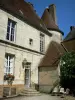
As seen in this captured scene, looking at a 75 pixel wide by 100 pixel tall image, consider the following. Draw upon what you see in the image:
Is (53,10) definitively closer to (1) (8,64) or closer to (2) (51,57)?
(2) (51,57)

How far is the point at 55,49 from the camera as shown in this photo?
56.1 feet

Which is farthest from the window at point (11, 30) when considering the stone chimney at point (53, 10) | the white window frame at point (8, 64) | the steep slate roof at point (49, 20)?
the stone chimney at point (53, 10)

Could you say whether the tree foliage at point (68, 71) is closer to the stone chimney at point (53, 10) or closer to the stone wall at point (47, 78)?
the stone wall at point (47, 78)

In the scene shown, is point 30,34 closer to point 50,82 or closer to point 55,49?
point 55,49

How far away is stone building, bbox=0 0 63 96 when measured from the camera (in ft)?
40.0

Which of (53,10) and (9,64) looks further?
(53,10)

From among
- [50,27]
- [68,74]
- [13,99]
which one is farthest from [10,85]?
[50,27]

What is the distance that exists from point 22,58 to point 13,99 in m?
4.26

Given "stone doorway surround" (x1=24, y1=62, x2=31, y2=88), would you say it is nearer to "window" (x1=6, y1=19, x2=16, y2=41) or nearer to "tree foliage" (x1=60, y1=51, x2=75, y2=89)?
"window" (x1=6, y1=19, x2=16, y2=41)

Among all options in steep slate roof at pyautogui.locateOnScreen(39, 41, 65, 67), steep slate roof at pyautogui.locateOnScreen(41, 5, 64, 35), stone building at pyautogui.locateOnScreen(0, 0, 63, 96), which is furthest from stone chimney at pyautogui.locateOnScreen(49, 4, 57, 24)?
steep slate roof at pyautogui.locateOnScreen(39, 41, 65, 67)

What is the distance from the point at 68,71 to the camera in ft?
47.1

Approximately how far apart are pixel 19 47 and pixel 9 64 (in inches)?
69.7

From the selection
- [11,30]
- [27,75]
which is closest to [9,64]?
[27,75]

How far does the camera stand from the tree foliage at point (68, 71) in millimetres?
14180
